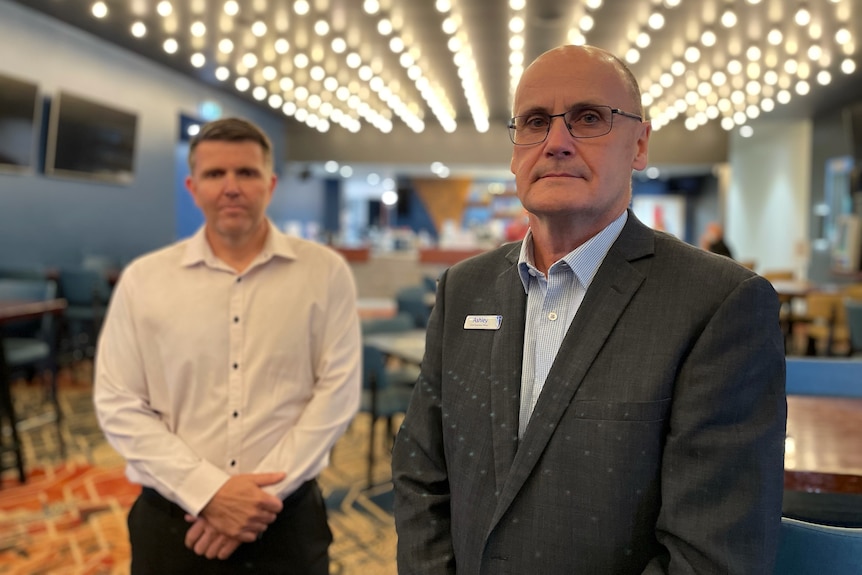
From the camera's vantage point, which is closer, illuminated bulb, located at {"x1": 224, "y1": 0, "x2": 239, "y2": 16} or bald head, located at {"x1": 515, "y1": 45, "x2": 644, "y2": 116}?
bald head, located at {"x1": 515, "y1": 45, "x2": 644, "y2": 116}

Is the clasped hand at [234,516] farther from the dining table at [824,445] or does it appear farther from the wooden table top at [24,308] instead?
the wooden table top at [24,308]

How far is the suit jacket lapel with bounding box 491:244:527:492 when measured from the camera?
3.88ft


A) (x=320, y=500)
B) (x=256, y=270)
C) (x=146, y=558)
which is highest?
(x=256, y=270)

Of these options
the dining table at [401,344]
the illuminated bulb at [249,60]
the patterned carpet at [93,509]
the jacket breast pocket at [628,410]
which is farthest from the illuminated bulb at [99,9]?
the jacket breast pocket at [628,410]

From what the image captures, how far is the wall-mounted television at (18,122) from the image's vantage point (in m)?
7.55

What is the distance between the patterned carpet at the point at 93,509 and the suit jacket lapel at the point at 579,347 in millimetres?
2366

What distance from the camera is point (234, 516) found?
1812 millimetres

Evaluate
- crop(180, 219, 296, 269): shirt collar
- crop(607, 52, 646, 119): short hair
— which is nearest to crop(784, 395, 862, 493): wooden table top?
crop(607, 52, 646, 119): short hair

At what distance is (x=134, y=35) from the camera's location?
905 centimetres

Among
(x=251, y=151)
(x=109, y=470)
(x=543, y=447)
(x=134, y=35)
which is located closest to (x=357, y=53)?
(x=134, y=35)

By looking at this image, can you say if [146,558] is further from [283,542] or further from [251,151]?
[251,151]

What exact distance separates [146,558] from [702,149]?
626 inches

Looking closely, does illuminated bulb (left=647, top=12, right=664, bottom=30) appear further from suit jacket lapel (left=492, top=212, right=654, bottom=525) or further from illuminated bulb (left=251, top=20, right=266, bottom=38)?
suit jacket lapel (left=492, top=212, right=654, bottom=525)

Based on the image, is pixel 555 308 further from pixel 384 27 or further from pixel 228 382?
pixel 384 27
